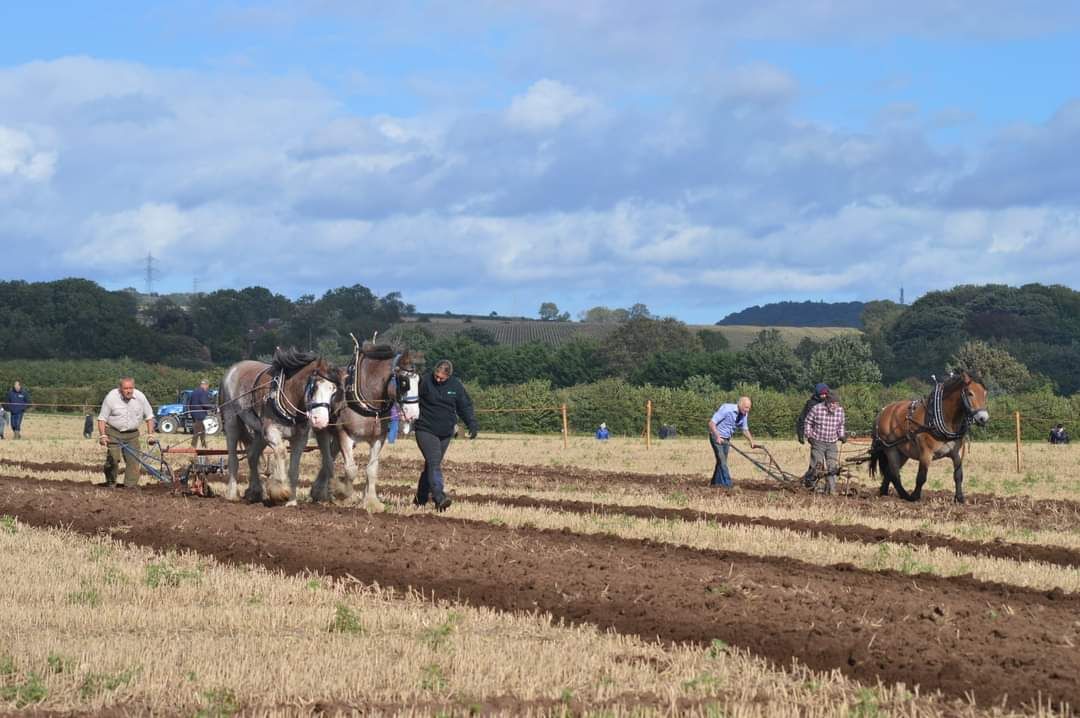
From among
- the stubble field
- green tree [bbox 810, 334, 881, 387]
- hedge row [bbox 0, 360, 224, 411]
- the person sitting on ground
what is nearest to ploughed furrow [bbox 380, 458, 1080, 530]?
the stubble field

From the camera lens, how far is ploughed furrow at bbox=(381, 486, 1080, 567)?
14844mm

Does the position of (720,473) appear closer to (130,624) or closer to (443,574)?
(443,574)

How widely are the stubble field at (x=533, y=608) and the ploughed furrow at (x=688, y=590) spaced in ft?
0.11

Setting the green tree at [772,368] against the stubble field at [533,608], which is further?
the green tree at [772,368]

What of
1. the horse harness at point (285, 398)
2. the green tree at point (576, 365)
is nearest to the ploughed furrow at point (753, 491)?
the horse harness at point (285, 398)

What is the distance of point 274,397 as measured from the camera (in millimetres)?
18203

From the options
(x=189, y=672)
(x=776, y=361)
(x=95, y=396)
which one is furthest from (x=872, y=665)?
(x=776, y=361)

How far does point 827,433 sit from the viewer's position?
2281cm

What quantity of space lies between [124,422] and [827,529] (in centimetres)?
1015

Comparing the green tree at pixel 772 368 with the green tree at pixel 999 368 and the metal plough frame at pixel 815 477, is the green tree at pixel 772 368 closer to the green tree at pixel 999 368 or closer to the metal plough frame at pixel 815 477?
the green tree at pixel 999 368

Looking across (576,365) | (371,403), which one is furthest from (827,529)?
(576,365)

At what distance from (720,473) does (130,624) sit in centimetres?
1607

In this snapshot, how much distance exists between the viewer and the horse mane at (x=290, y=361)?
18219mm

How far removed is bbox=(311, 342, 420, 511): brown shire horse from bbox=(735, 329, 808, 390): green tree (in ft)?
213
